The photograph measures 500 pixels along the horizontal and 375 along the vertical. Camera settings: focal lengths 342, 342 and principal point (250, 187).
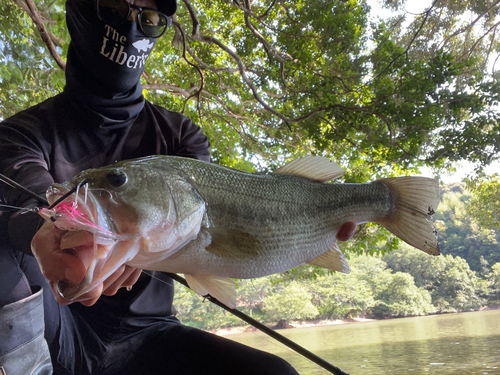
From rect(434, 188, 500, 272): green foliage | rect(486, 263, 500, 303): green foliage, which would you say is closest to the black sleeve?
rect(434, 188, 500, 272): green foliage

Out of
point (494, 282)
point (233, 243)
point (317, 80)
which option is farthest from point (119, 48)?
point (494, 282)

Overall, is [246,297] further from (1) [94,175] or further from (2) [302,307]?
(1) [94,175]

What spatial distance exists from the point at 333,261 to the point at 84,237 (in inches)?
36.3

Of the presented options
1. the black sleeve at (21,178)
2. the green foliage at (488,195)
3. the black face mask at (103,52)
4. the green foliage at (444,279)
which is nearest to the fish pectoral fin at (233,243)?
the black sleeve at (21,178)

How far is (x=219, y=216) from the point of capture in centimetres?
99

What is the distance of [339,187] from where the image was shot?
4.32 ft

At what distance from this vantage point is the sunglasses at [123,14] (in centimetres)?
157

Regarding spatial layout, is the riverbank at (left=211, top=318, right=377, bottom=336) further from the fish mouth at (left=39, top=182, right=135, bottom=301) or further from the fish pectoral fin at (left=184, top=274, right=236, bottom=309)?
the fish mouth at (left=39, top=182, right=135, bottom=301)

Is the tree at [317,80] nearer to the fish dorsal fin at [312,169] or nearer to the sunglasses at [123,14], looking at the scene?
the sunglasses at [123,14]

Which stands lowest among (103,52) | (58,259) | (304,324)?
(304,324)

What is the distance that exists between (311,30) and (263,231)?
16.7 feet

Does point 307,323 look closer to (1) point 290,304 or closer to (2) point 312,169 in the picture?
(1) point 290,304

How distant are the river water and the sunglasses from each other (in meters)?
6.32

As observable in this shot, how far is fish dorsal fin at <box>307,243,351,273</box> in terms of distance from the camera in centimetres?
130
